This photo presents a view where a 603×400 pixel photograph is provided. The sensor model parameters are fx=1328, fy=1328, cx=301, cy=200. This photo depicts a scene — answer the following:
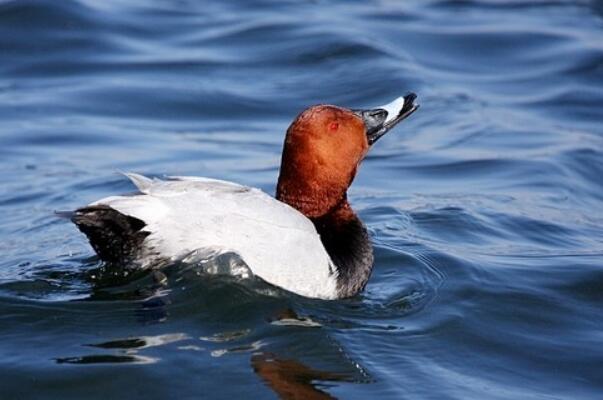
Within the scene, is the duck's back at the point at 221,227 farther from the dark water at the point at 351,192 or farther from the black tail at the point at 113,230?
the dark water at the point at 351,192

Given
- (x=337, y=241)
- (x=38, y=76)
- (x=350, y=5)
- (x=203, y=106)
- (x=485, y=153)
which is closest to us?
(x=337, y=241)

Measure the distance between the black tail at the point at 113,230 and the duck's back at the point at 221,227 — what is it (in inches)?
0.6

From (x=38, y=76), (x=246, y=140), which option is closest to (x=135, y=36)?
(x=38, y=76)

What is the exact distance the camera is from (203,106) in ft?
32.6

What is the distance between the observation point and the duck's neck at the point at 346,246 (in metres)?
5.59

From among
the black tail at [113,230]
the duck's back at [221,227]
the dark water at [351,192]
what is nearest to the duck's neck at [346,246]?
the dark water at [351,192]

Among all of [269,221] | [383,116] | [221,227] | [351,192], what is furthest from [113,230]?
[351,192]

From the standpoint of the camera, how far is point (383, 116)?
5.98 meters

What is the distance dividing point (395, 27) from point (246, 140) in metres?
3.62

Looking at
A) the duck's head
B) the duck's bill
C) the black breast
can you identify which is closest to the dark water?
the black breast

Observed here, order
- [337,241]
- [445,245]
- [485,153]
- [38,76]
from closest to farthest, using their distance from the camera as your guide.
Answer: [337,241], [445,245], [485,153], [38,76]

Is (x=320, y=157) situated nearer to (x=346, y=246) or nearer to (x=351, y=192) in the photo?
(x=346, y=246)

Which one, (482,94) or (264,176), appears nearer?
(264,176)

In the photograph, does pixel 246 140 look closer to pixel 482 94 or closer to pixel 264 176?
pixel 264 176
